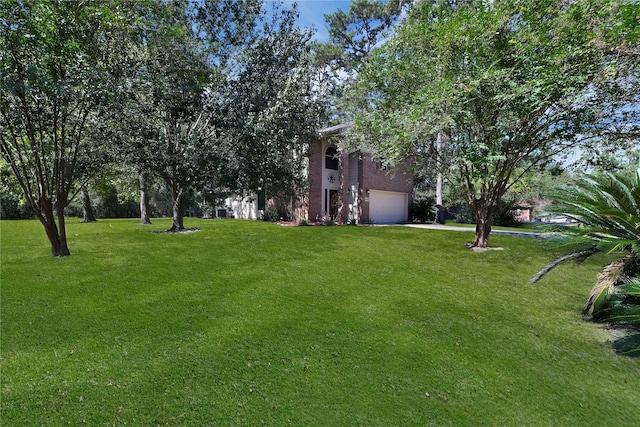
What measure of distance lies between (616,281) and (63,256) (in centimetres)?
1189

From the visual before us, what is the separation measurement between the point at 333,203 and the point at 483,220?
388 inches

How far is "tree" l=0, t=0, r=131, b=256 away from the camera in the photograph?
5953mm

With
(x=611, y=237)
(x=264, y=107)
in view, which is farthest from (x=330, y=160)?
(x=611, y=237)

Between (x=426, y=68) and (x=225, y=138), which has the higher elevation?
(x=426, y=68)

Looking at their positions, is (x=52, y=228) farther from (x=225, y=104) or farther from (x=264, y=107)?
(x=264, y=107)

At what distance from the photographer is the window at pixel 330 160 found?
18809 mm

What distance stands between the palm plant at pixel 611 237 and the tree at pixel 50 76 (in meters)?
9.41

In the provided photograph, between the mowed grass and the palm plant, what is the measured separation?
1.23 feet

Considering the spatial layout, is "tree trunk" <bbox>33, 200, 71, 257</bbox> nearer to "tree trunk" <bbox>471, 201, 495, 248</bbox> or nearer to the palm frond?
the palm frond

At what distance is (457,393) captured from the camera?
3104mm

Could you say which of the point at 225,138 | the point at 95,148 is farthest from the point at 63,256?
the point at 225,138

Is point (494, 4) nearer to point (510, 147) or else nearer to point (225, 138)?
point (510, 147)

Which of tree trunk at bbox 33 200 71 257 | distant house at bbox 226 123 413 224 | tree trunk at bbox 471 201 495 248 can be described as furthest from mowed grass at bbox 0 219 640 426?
distant house at bbox 226 123 413 224

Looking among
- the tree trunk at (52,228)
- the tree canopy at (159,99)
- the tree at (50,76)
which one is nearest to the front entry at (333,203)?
the tree canopy at (159,99)
